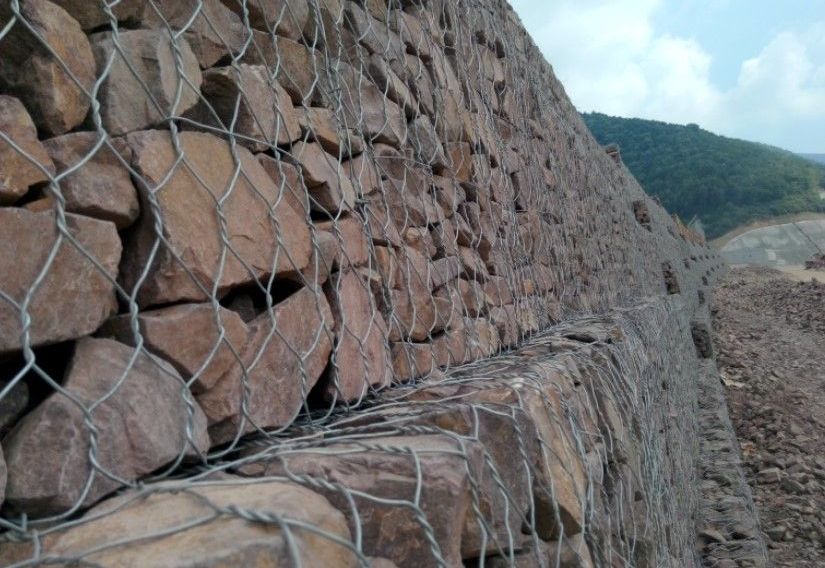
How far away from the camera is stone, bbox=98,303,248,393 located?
955 mm

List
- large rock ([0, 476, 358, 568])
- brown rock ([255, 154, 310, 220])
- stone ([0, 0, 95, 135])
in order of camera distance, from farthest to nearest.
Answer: brown rock ([255, 154, 310, 220])
stone ([0, 0, 95, 135])
large rock ([0, 476, 358, 568])

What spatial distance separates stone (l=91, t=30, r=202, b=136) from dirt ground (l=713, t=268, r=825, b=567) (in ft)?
13.9

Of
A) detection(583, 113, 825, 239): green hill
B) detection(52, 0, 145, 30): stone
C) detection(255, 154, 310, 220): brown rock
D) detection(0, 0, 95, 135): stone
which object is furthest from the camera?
detection(583, 113, 825, 239): green hill

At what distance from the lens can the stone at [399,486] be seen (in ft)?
2.81

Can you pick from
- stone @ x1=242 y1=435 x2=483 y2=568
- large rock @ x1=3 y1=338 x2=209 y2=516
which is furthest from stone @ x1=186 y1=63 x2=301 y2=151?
stone @ x1=242 y1=435 x2=483 y2=568

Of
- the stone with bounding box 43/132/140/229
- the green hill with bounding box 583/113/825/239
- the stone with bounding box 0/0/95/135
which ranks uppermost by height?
the green hill with bounding box 583/113/825/239

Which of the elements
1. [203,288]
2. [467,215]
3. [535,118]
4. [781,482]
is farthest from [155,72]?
[781,482]

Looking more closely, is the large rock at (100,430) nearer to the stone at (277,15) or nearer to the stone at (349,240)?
the stone at (349,240)

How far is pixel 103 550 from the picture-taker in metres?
0.68

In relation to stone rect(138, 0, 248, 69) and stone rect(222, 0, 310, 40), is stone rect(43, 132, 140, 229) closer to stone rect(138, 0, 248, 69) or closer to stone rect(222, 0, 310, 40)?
stone rect(138, 0, 248, 69)

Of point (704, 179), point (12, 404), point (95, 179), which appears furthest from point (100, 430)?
point (704, 179)

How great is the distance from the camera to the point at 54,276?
0.85 m

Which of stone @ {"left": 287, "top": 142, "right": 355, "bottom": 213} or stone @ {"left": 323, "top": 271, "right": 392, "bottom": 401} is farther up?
stone @ {"left": 287, "top": 142, "right": 355, "bottom": 213}

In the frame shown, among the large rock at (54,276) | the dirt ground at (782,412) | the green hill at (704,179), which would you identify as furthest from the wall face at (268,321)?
the green hill at (704,179)
